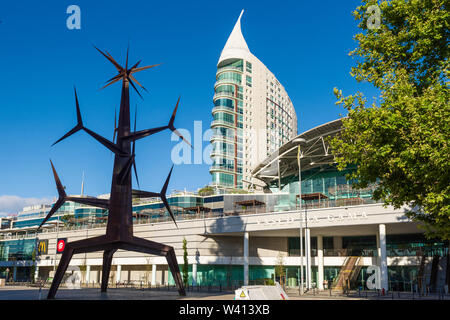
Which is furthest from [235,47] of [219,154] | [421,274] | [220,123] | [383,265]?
[383,265]

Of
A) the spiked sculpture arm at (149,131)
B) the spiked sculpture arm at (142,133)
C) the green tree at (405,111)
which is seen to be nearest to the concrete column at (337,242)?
the spiked sculpture arm at (149,131)

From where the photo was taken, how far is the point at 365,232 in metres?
51.4

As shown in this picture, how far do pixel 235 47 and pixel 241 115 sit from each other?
2132cm

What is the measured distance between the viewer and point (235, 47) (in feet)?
400

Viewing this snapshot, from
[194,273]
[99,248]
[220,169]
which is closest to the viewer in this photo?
[99,248]

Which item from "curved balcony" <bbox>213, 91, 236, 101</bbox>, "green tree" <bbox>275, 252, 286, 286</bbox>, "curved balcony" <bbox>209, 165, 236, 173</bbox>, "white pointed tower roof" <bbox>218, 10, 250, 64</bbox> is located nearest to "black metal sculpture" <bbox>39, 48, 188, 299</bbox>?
"green tree" <bbox>275, 252, 286, 286</bbox>

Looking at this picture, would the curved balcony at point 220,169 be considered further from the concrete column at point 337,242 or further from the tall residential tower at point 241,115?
the concrete column at point 337,242

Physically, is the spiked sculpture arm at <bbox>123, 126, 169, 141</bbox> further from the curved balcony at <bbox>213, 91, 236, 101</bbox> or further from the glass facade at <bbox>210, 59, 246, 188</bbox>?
the curved balcony at <bbox>213, 91, 236, 101</bbox>

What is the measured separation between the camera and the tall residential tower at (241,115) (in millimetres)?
108688

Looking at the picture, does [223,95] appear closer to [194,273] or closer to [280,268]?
[194,273]

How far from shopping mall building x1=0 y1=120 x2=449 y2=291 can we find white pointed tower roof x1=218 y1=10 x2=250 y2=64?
2184 inches

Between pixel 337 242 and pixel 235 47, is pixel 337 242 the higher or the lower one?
the lower one

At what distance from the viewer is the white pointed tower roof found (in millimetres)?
119225
